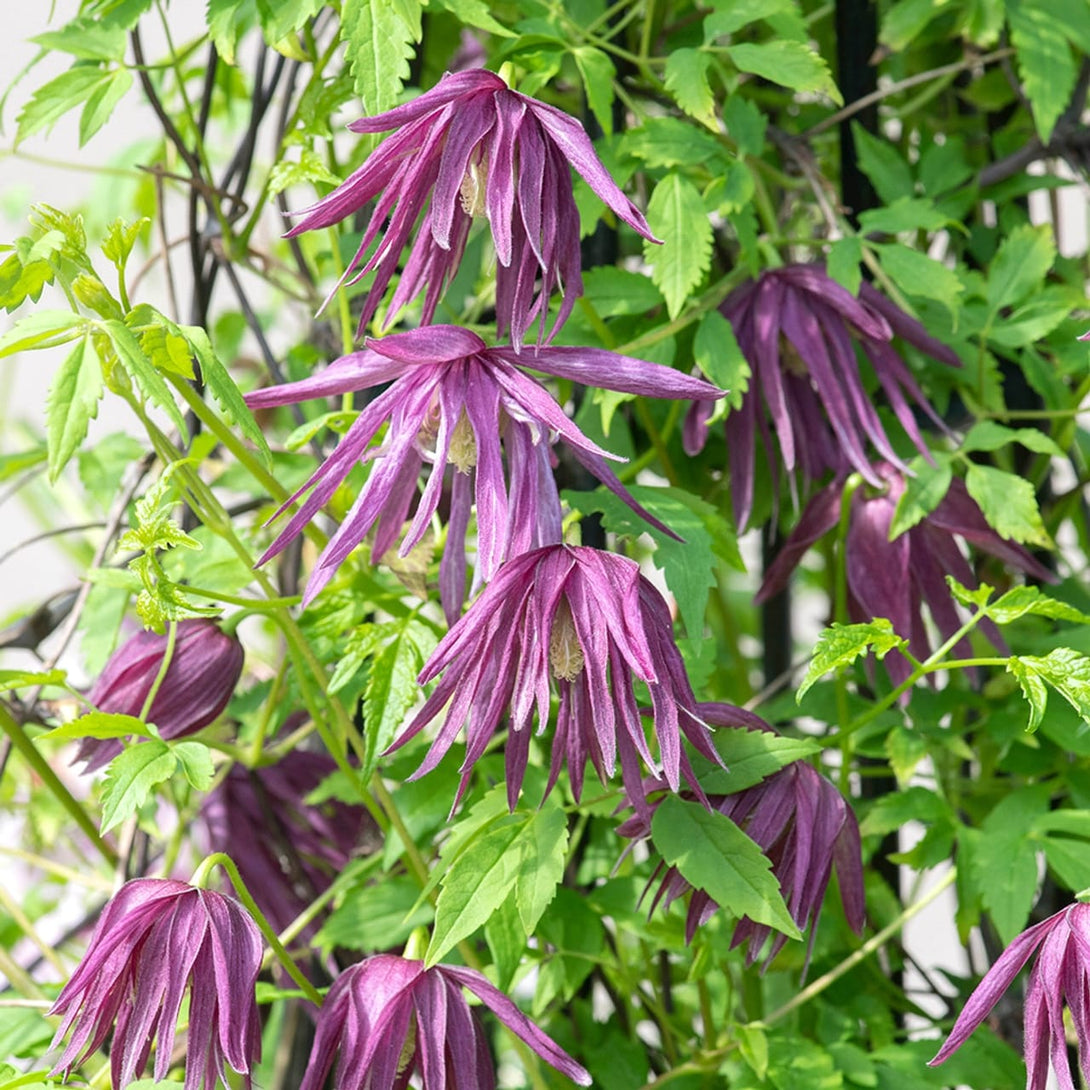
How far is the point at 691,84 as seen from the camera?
2.16 feet

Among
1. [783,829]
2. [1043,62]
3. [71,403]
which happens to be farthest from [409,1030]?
[1043,62]

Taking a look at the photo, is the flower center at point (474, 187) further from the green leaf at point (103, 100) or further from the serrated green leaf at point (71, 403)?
the green leaf at point (103, 100)

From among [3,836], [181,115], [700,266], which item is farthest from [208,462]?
[3,836]

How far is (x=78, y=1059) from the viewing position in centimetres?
53

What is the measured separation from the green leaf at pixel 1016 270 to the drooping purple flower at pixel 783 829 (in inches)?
12.8

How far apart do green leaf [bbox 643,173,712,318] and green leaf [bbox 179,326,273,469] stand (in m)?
0.21

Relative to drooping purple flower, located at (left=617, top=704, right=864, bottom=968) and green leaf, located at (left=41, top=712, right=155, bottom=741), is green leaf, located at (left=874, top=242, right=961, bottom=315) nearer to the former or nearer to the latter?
drooping purple flower, located at (left=617, top=704, right=864, bottom=968)

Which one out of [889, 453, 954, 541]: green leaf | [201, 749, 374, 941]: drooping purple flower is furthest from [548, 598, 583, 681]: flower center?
[201, 749, 374, 941]: drooping purple flower

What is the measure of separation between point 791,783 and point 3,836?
3.43ft

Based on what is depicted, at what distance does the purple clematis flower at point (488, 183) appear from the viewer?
1.64ft

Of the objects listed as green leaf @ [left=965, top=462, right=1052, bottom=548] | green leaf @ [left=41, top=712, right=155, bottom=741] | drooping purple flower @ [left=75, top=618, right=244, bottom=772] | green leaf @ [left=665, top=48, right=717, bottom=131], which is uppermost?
green leaf @ [left=665, top=48, right=717, bottom=131]

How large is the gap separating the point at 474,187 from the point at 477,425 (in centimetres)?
10

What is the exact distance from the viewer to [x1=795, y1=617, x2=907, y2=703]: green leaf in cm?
55

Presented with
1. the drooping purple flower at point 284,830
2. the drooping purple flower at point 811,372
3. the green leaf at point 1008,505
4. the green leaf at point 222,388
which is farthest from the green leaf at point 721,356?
the drooping purple flower at point 284,830
